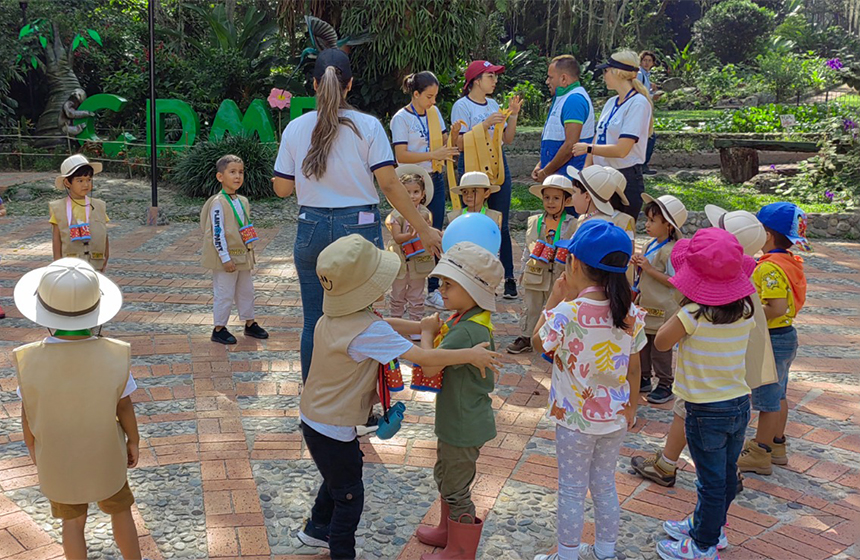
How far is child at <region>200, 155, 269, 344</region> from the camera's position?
5266 millimetres

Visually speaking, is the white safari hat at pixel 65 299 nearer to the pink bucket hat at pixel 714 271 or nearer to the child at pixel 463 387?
the child at pixel 463 387

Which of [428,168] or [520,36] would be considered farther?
[520,36]

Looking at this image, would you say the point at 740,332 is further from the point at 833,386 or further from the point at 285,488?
the point at 833,386

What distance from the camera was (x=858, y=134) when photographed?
441 inches

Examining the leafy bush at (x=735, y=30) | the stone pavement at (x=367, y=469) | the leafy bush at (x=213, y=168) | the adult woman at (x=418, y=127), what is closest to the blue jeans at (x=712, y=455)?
the stone pavement at (x=367, y=469)

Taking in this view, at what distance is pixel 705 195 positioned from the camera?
11.1m

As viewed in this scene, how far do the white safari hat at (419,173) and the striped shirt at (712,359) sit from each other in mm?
2882

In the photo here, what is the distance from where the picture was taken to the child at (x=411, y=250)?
17.7 ft

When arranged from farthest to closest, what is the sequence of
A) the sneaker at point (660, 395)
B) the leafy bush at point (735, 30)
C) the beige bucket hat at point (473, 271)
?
the leafy bush at point (735, 30)
the sneaker at point (660, 395)
the beige bucket hat at point (473, 271)

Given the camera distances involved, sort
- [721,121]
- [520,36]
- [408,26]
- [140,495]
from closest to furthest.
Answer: [140,495], [408,26], [721,121], [520,36]

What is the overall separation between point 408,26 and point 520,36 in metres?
14.6

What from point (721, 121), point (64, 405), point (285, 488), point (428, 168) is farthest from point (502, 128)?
point (721, 121)

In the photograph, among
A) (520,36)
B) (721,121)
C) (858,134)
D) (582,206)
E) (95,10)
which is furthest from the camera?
(520,36)

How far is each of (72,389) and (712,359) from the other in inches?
91.6
